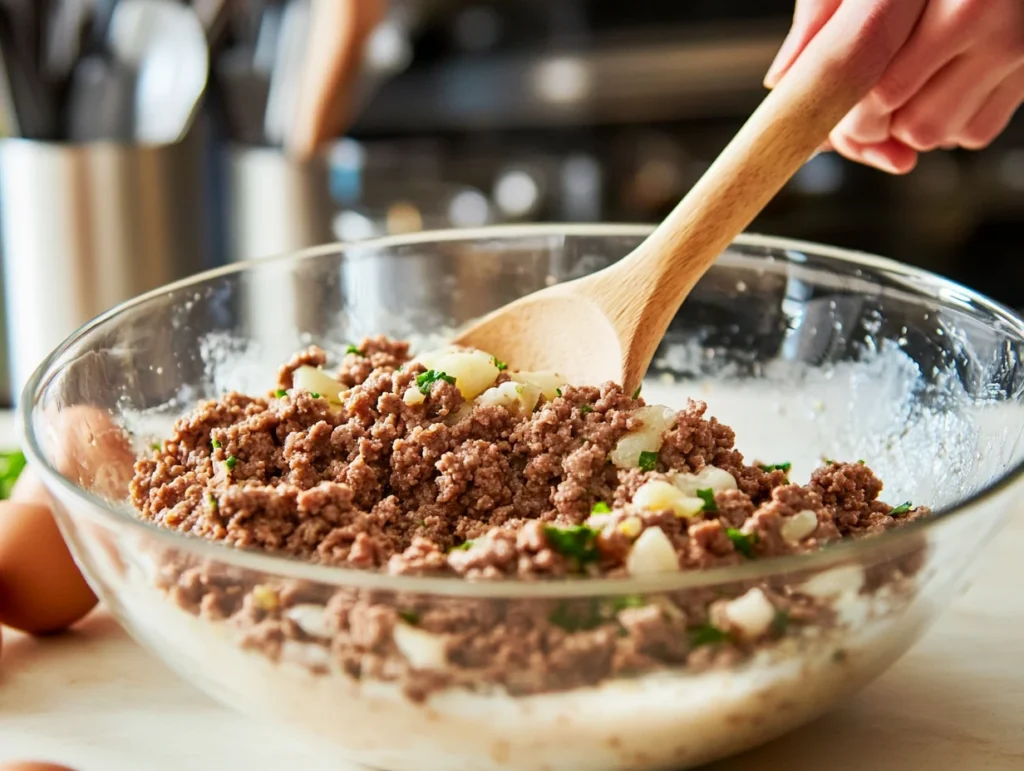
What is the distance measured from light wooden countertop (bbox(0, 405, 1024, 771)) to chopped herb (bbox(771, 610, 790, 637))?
0.19 m

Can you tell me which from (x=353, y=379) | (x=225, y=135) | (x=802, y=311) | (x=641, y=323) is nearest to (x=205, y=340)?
(x=353, y=379)

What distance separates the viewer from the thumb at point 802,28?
1182mm

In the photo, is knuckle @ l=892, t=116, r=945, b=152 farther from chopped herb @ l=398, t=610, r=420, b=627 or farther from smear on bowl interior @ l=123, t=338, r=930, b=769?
chopped herb @ l=398, t=610, r=420, b=627

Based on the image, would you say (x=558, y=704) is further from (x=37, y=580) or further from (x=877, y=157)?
(x=877, y=157)

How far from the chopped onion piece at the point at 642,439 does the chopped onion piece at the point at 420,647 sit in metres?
0.31

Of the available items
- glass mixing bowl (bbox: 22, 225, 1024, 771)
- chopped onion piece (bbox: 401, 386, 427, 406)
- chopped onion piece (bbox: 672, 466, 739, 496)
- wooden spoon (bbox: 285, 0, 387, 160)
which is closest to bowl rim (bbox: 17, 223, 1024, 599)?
glass mixing bowl (bbox: 22, 225, 1024, 771)

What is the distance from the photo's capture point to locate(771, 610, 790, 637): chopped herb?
0.71 metres

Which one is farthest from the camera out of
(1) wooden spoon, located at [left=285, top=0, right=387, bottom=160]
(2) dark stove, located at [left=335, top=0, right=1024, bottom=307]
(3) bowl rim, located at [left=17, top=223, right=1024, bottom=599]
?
(2) dark stove, located at [left=335, top=0, right=1024, bottom=307]

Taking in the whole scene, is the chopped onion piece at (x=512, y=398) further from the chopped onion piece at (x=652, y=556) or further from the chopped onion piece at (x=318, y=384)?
the chopped onion piece at (x=652, y=556)

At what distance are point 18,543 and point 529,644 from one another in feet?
1.91

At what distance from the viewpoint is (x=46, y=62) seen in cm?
198

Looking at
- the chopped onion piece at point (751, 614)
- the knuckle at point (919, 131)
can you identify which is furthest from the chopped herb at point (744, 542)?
the knuckle at point (919, 131)

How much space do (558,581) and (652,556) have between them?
0.13 meters

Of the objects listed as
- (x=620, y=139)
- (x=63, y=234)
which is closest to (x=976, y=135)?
(x=63, y=234)
